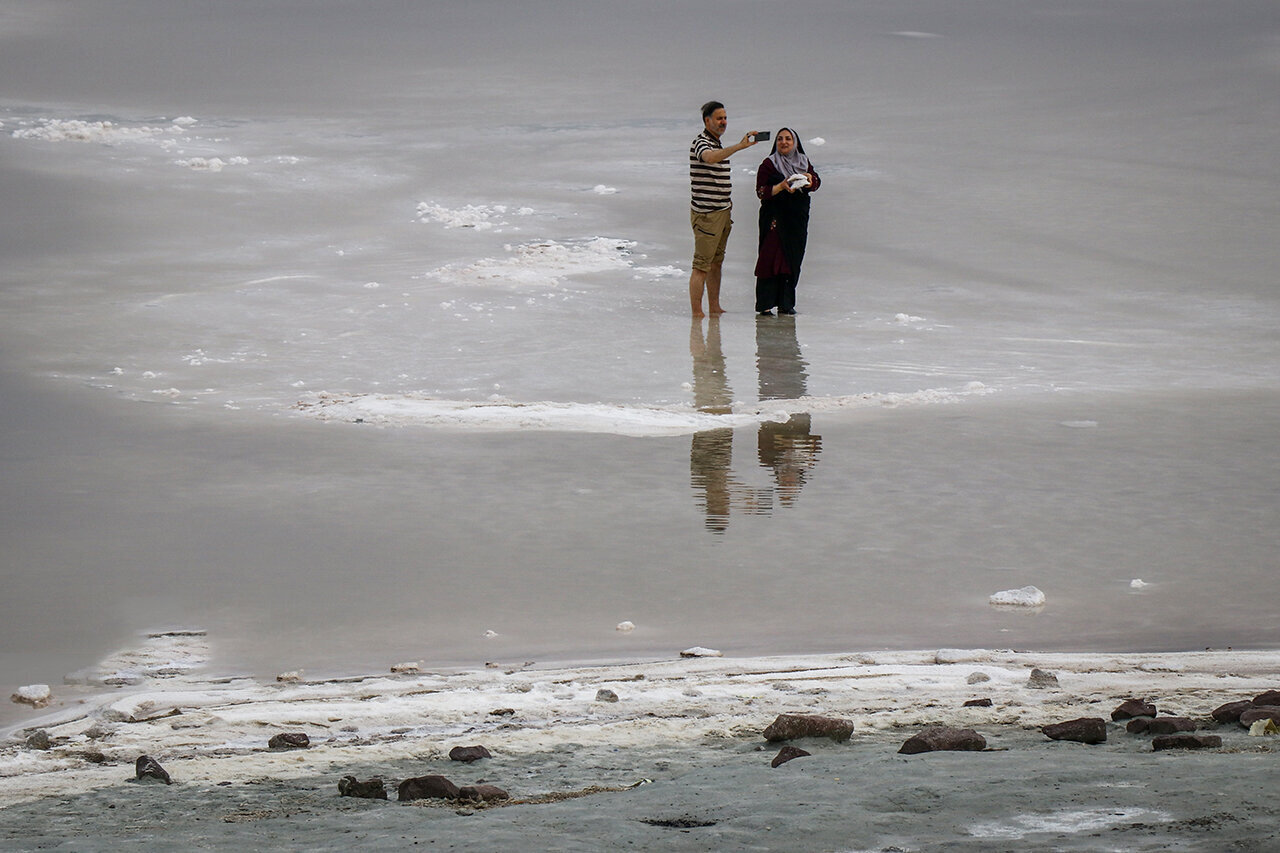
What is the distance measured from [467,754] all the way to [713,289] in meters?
7.54

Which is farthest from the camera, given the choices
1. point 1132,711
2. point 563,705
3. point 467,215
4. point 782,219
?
point 467,215

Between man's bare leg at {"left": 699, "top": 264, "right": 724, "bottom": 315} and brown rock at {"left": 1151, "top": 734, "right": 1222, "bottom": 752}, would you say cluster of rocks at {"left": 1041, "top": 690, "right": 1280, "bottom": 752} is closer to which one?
brown rock at {"left": 1151, "top": 734, "right": 1222, "bottom": 752}

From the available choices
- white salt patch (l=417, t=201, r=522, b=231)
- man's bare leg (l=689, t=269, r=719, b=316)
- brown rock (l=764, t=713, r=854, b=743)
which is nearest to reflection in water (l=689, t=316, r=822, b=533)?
man's bare leg (l=689, t=269, r=719, b=316)

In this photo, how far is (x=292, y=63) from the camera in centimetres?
3005

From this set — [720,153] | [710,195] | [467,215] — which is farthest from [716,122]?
[467,215]

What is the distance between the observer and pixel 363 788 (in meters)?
3.66

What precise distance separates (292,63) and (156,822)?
28261mm

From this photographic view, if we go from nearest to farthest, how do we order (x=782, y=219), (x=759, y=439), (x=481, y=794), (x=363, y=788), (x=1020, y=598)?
(x=481, y=794)
(x=363, y=788)
(x=1020, y=598)
(x=759, y=439)
(x=782, y=219)

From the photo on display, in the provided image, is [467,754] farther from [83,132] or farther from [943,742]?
[83,132]

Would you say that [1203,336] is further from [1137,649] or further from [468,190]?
[468,190]

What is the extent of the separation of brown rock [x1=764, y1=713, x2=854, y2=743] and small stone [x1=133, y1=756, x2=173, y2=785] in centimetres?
151

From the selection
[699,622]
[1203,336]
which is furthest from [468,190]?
[699,622]

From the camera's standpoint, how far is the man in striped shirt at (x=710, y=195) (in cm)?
1045

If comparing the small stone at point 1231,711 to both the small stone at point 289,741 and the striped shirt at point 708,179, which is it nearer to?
the small stone at point 289,741
